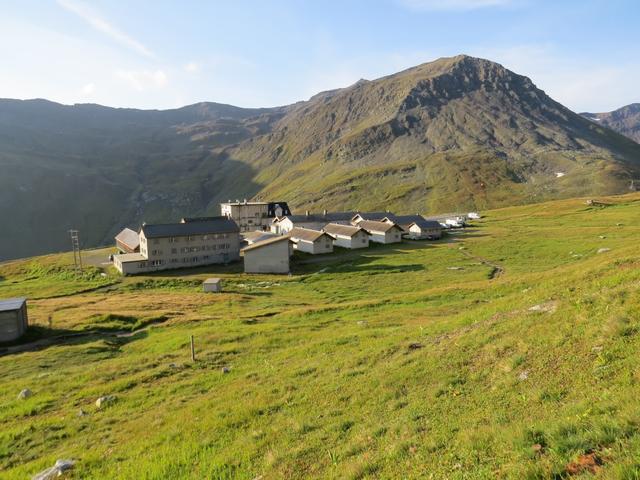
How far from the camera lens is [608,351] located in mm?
12320

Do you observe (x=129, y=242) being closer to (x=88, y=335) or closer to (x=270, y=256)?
(x=270, y=256)

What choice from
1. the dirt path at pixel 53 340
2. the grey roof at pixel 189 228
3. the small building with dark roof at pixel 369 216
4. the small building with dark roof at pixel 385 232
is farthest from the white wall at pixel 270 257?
the small building with dark roof at pixel 369 216

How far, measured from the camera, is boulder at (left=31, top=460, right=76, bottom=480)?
1301cm

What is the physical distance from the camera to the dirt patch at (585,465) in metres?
7.07

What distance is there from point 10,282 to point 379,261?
71.6 m

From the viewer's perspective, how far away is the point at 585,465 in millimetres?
7215

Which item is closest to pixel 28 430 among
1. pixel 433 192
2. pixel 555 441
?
pixel 555 441

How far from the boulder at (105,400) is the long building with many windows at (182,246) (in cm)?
5916

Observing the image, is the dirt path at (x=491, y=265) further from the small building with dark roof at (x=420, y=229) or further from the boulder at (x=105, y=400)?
the boulder at (x=105, y=400)

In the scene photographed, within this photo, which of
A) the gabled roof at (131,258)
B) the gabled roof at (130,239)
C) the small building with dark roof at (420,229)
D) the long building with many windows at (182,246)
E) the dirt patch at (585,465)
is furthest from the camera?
the small building with dark roof at (420,229)

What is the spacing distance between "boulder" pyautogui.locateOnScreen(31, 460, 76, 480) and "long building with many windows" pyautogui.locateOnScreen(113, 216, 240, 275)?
66.2 m

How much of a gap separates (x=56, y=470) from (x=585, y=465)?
15.7 meters

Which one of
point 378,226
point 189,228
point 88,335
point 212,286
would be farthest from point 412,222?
point 88,335

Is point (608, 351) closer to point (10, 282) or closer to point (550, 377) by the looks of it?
point (550, 377)
